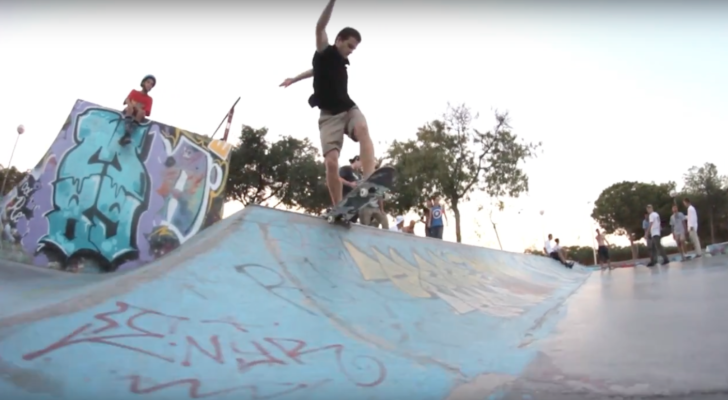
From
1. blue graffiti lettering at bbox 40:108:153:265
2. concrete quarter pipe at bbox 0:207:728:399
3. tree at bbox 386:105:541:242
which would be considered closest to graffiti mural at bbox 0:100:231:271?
blue graffiti lettering at bbox 40:108:153:265

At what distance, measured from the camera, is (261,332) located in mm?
1855

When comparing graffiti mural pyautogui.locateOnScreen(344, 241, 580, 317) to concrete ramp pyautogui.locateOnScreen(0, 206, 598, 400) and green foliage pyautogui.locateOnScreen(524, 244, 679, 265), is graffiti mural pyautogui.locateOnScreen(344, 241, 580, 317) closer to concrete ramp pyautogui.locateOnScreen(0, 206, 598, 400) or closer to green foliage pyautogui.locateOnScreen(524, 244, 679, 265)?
concrete ramp pyautogui.locateOnScreen(0, 206, 598, 400)

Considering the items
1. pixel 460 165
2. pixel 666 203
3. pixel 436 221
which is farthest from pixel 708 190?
pixel 436 221

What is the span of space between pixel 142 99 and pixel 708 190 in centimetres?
6347

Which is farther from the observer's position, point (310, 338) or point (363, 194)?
point (363, 194)

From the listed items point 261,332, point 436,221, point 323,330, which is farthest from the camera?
point 436,221

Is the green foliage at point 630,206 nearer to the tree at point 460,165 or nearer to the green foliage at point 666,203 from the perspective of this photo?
the green foliage at point 666,203

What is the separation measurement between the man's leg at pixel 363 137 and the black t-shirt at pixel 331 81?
0.12 meters

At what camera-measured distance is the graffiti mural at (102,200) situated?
456 centimetres

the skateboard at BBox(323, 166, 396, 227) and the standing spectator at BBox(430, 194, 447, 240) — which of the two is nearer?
the skateboard at BBox(323, 166, 396, 227)

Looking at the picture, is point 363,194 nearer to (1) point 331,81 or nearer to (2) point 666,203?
(1) point 331,81

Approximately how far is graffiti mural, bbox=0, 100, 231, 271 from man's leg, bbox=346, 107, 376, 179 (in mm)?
2520

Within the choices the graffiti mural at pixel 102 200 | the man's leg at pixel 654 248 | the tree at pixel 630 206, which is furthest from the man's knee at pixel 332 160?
the tree at pixel 630 206

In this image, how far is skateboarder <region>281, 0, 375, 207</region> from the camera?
13.3 ft
